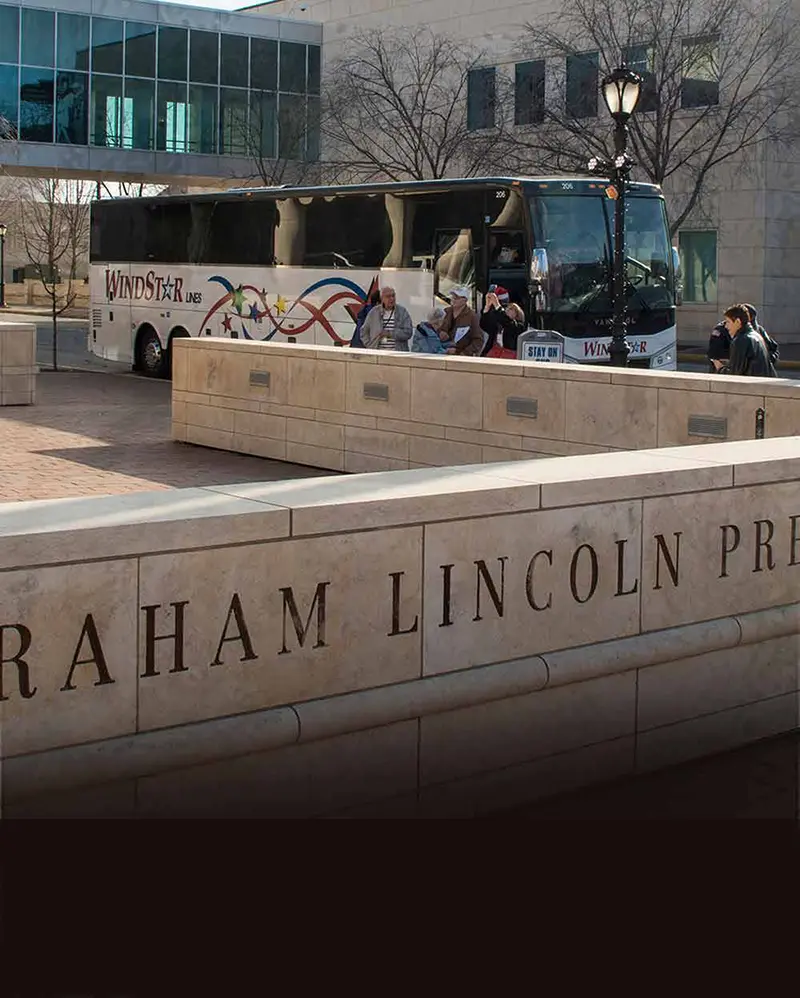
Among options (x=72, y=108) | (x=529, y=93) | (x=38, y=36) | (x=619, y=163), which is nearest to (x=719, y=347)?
(x=619, y=163)

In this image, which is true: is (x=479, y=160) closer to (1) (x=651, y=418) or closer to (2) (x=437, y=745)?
(1) (x=651, y=418)

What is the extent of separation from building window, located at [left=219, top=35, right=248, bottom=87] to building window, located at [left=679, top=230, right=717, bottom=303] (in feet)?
59.3

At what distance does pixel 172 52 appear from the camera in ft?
177

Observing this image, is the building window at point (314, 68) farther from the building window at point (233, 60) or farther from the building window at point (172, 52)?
the building window at point (172, 52)

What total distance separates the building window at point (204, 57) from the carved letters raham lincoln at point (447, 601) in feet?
165

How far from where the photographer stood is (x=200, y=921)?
4.79 meters

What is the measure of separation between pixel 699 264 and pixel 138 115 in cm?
2010

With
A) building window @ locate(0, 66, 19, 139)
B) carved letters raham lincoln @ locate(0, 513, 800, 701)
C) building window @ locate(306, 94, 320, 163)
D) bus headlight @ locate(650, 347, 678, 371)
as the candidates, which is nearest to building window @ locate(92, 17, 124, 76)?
building window @ locate(0, 66, 19, 139)

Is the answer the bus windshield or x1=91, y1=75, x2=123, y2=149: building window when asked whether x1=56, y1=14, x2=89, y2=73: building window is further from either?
the bus windshield

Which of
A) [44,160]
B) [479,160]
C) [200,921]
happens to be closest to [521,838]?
[200,921]

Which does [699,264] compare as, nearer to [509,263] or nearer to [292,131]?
[292,131]

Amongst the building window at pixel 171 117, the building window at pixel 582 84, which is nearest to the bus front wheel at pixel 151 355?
the building window at pixel 582 84

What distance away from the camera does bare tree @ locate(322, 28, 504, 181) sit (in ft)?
151

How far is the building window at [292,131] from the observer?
51875 millimetres
